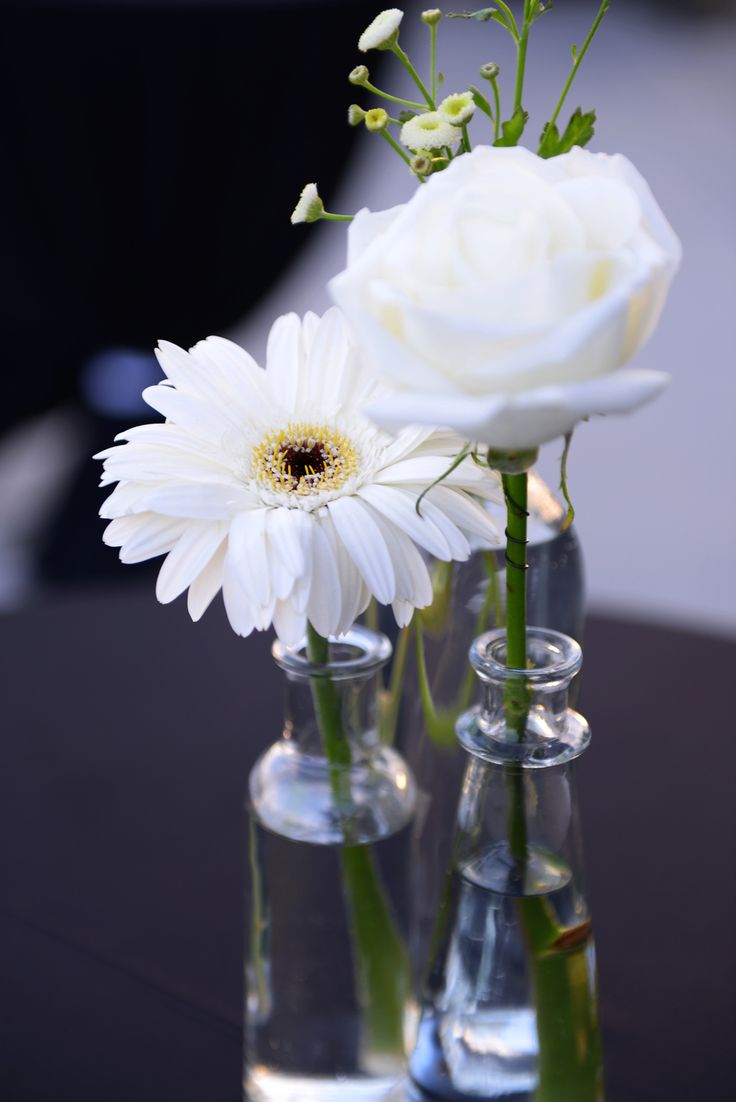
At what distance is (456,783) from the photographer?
452 mm

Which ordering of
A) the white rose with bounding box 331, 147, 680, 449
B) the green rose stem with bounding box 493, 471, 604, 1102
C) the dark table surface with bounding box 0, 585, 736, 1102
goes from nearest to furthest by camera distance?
the white rose with bounding box 331, 147, 680, 449
the green rose stem with bounding box 493, 471, 604, 1102
the dark table surface with bounding box 0, 585, 736, 1102

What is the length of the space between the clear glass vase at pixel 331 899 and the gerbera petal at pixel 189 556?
0.07 meters

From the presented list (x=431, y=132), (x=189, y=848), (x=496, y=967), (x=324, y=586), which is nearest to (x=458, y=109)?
(x=431, y=132)

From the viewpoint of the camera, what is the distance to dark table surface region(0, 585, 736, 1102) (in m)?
0.48

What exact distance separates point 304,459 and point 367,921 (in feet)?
0.46

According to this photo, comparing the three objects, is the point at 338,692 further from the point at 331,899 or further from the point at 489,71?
the point at 489,71

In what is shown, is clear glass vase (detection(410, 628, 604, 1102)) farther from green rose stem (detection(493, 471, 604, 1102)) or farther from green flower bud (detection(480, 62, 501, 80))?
green flower bud (detection(480, 62, 501, 80))

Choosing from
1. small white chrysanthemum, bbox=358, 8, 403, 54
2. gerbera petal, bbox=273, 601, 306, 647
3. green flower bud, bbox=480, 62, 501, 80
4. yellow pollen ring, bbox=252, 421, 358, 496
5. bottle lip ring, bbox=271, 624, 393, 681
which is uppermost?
small white chrysanthemum, bbox=358, 8, 403, 54

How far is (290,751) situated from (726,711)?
316 millimetres

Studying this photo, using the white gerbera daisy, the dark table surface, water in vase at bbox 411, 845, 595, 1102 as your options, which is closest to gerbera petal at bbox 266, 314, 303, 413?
the white gerbera daisy

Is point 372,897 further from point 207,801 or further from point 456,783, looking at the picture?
point 207,801

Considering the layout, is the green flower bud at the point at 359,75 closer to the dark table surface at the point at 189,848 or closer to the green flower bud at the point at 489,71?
the green flower bud at the point at 489,71

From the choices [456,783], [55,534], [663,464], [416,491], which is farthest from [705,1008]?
[663,464]

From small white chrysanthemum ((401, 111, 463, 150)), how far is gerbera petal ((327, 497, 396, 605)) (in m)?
0.08
